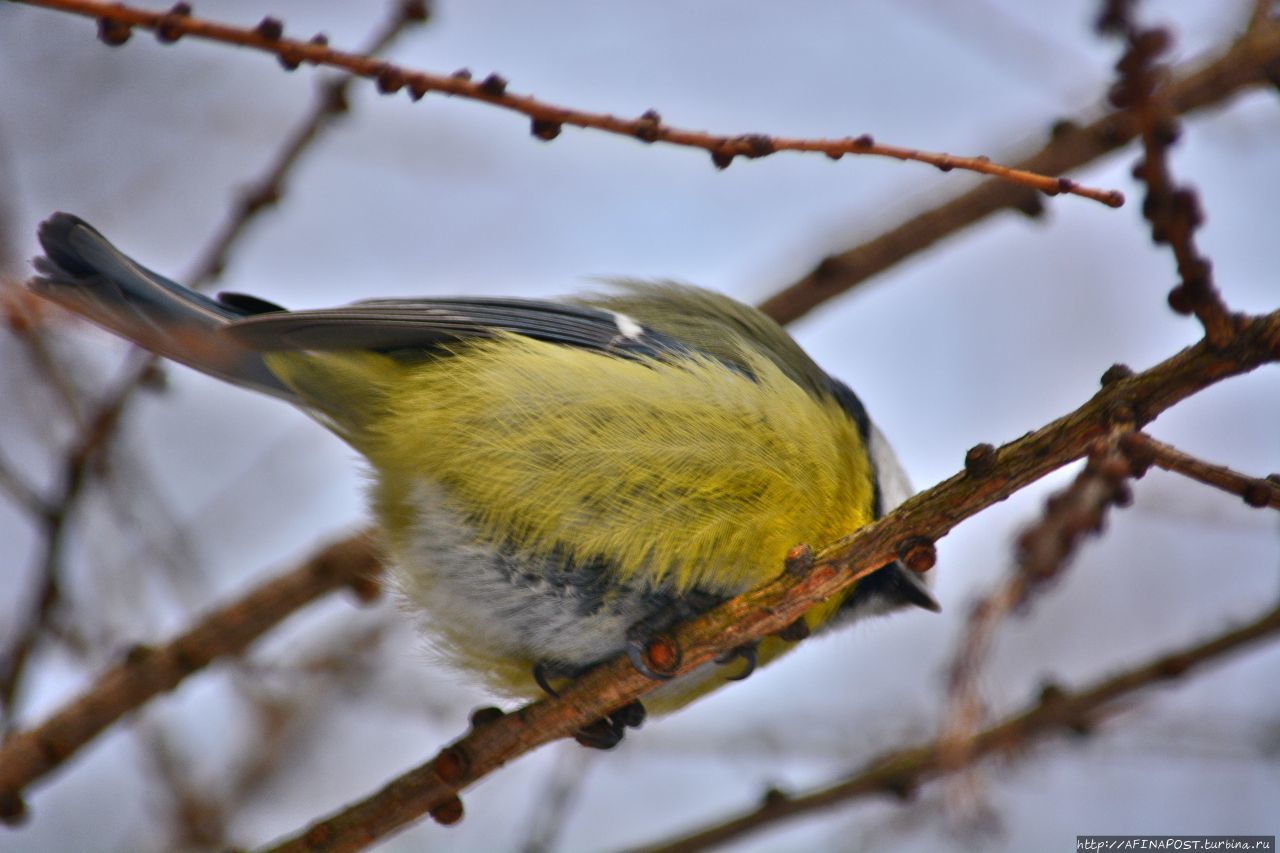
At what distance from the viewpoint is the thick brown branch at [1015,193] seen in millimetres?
2316

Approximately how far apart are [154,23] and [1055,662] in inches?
149

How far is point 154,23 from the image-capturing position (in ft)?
4.72

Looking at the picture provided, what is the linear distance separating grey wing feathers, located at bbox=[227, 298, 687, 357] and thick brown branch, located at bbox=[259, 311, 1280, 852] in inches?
25.9

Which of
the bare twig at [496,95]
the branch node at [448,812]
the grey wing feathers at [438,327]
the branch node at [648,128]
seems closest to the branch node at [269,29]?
the bare twig at [496,95]

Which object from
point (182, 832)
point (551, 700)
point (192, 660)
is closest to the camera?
point (551, 700)

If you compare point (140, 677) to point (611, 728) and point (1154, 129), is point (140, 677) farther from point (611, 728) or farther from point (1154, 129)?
point (1154, 129)

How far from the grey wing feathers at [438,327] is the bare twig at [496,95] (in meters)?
0.79

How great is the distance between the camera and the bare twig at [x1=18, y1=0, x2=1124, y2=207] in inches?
56.2

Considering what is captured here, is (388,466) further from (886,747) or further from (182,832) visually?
(886,747)

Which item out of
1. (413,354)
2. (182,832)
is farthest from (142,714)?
(413,354)

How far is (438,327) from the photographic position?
7.66ft

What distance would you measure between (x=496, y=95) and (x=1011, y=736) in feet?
4.97

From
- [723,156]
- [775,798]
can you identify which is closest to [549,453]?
[775,798]

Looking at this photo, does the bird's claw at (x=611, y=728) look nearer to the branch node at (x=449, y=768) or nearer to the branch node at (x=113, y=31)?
the branch node at (x=449, y=768)
